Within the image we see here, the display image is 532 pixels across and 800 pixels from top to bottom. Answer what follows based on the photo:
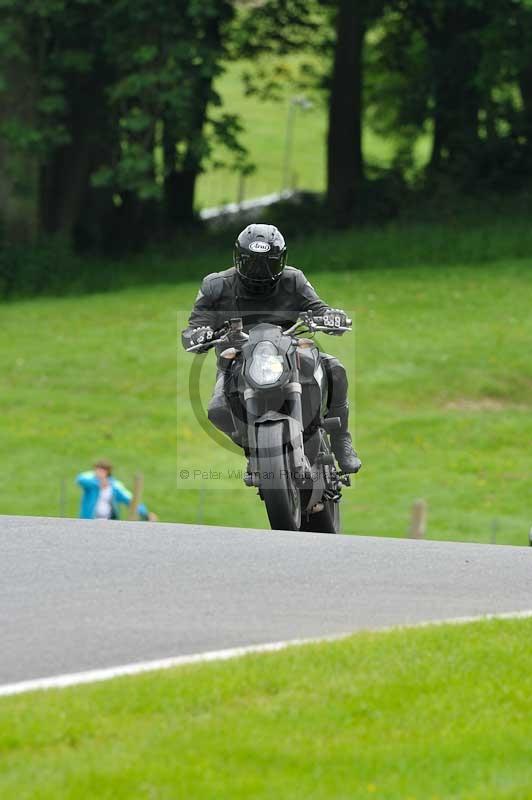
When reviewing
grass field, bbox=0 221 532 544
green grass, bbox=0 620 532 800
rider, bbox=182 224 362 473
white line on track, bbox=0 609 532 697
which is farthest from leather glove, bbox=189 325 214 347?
grass field, bbox=0 221 532 544

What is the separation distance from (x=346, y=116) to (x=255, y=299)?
32478 mm

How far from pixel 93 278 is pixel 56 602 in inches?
1249

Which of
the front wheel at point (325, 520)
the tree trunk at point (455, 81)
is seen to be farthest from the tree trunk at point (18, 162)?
the front wheel at point (325, 520)

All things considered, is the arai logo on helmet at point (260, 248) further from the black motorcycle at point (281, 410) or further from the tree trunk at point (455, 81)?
the tree trunk at point (455, 81)

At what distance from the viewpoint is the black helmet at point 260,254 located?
10422mm

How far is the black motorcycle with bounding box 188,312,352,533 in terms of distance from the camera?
1009 cm

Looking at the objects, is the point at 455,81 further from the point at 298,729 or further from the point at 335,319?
the point at 298,729

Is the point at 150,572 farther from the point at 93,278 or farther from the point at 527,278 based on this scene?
the point at 93,278

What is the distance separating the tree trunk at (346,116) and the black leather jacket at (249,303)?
104ft

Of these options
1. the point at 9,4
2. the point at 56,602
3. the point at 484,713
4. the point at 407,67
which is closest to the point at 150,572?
the point at 56,602

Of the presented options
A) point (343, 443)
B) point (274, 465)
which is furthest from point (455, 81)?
point (274, 465)

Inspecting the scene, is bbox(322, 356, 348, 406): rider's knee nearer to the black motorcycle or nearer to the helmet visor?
the black motorcycle

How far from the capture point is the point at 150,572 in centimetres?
872

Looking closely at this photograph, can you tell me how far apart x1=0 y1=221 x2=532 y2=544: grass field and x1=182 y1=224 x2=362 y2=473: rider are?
1036cm
